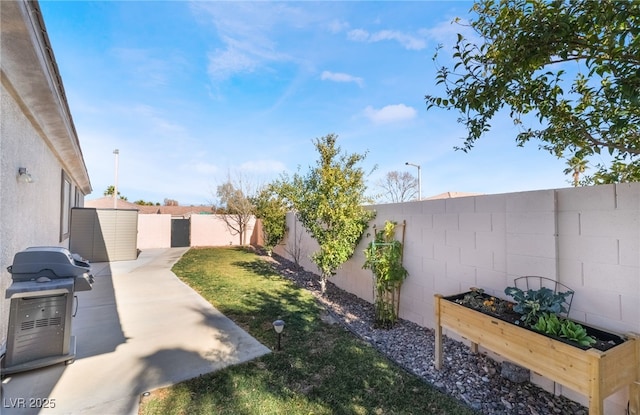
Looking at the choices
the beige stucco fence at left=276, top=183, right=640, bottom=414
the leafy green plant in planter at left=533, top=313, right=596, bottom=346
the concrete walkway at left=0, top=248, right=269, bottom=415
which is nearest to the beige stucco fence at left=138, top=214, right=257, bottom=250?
the concrete walkway at left=0, top=248, right=269, bottom=415

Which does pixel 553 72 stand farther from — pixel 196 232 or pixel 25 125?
pixel 196 232

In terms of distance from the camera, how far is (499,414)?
8.30 ft

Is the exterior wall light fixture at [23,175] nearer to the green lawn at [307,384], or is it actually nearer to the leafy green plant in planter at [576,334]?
the green lawn at [307,384]

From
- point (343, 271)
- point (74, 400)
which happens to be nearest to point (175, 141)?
point (343, 271)

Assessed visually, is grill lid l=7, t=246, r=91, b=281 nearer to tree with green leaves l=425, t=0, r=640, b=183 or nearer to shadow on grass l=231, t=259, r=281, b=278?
tree with green leaves l=425, t=0, r=640, b=183

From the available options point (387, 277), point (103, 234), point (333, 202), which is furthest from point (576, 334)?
point (103, 234)

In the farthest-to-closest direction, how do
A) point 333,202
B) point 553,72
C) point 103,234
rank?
point 103,234 < point 333,202 < point 553,72

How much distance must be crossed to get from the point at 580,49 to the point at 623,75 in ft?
2.49

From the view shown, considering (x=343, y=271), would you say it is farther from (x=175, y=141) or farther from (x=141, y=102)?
(x=175, y=141)

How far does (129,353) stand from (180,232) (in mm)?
15121

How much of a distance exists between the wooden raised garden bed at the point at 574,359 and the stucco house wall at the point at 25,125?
4867 millimetres

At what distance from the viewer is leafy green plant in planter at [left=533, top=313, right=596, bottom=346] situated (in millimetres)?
2094

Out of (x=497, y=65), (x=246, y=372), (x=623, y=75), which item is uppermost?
(x=497, y=65)

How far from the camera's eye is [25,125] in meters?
4.03
